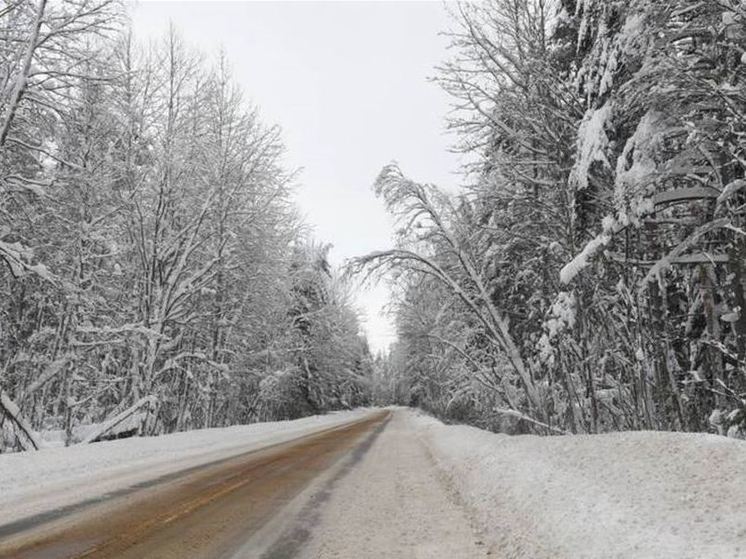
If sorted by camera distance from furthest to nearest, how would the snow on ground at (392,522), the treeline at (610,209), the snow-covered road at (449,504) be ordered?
the treeline at (610,209) → the snow on ground at (392,522) → the snow-covered road at (449,504)

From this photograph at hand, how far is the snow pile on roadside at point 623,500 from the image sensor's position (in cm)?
384

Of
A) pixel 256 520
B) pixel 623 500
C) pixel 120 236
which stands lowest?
pixel 256 520

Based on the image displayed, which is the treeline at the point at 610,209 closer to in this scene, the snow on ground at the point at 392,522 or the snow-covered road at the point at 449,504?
the snow-covered road at the point at 449,504

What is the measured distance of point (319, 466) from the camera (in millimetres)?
11492

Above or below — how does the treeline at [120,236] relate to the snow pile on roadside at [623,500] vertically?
above

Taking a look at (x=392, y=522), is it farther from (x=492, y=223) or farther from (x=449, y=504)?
(x=492, y=223)

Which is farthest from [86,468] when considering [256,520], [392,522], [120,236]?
[120,236]

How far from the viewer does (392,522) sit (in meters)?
6.20

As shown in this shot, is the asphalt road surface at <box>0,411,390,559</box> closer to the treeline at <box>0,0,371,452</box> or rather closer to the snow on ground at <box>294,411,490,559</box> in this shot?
the snow on ground at <box>294,411,490,559</box>

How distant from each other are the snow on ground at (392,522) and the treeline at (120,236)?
29.3 ft

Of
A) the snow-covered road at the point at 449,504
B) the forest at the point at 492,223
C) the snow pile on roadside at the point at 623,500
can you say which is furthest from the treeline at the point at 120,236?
the snow pile on roadside at the point at 623,500

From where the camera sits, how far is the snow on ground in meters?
4.98

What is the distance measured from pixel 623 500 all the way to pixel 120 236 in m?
22.3

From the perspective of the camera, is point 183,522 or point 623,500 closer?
point 623,500
